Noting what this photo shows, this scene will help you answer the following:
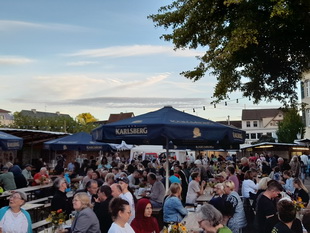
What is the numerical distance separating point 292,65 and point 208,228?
1363 centimetres

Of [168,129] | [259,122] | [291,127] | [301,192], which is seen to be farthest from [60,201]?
[259,122]

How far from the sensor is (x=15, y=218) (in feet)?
21.7

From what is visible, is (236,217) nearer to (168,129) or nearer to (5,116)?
(168,129)

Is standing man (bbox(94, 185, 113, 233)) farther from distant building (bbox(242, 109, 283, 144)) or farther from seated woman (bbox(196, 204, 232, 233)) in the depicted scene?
distant building (bbox(242, 109, 283, 144))

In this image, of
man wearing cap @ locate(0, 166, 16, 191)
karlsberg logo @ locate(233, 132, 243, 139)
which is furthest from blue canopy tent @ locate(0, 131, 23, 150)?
karlsberg logo @ locate(233, 132, 243, 139)

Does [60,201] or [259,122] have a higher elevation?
A: [259,122]

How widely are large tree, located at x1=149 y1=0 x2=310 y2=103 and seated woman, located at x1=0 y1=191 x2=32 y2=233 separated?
30.4 feet

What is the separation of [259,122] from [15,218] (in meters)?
105

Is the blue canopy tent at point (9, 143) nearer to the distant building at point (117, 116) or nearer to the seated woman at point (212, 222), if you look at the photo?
the seated woman at point (212, 222)

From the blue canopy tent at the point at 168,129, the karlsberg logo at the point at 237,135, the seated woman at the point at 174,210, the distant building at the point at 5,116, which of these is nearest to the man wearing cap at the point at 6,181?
the blue canopy tent at the point at 168,129

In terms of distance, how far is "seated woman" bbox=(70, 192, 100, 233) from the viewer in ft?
18.7

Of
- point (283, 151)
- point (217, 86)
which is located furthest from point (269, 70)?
point (283, 151)

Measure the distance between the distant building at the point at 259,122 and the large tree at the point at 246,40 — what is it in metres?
87.2

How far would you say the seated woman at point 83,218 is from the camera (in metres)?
5.70
